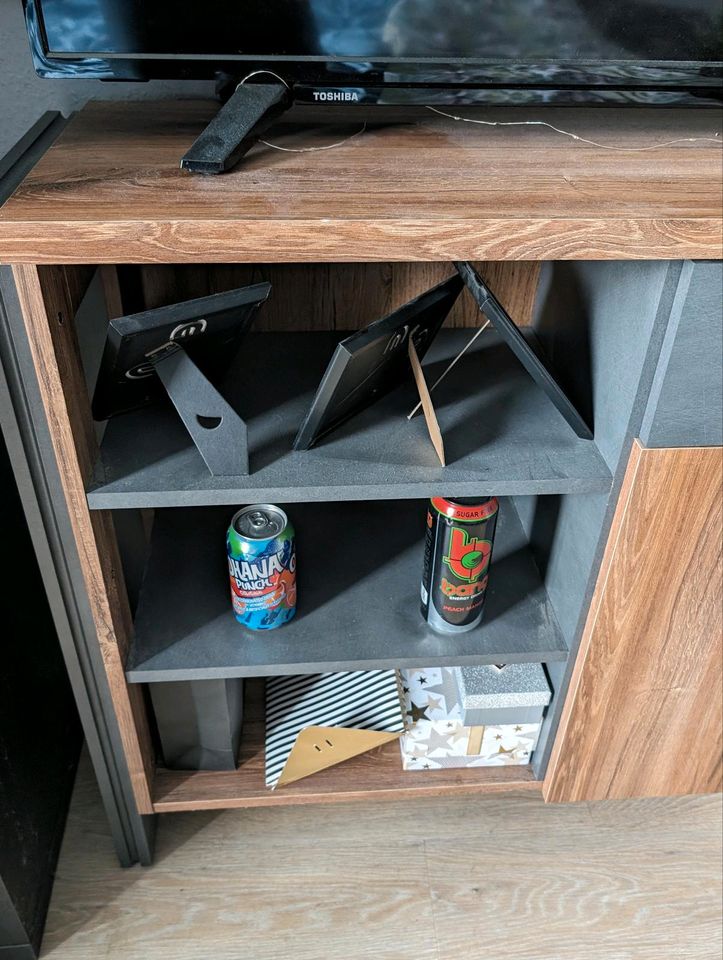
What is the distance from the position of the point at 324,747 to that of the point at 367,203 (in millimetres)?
787

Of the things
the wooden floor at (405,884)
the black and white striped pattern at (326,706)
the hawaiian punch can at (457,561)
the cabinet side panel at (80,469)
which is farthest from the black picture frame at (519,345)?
the wooden floor at (405,884)

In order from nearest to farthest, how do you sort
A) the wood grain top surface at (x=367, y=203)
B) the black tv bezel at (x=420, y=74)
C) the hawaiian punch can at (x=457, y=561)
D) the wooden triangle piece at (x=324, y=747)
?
the wood grain top surface at (x=367, y=203) < the black tv bezel at (x=420, y=74) < the hawaiian punch can at (x=457, y=561) < the wooden triangle piece at (x=324, y=747)

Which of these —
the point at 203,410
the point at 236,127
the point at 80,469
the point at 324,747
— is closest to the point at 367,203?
the point at 236,127

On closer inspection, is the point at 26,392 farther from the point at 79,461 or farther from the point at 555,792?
the point at 555,792

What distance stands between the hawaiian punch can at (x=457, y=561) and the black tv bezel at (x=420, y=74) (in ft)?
1.51

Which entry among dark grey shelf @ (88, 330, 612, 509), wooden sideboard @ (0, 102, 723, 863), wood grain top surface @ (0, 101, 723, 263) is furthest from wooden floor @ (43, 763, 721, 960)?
wood grain top surface @ (0, 101, 723, 263)

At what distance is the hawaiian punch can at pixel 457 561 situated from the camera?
1.01m

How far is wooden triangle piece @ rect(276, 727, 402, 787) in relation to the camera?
1.18m

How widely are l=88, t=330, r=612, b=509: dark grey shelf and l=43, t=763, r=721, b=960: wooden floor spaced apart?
2.21 feet

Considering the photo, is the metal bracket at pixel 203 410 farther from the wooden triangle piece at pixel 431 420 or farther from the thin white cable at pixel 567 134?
the thin white cable at pixel 567 134

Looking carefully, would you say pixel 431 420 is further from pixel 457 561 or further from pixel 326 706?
pixel 326 706

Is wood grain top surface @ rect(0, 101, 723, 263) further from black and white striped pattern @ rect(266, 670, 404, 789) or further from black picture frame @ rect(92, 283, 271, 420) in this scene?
black and white striped pattern @ rect(266, 670, 404, 789)

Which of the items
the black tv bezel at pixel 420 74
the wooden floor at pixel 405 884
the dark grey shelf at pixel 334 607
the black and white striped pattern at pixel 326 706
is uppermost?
the black tv bezel at pixel 420 74

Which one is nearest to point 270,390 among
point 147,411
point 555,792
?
point 147,411
